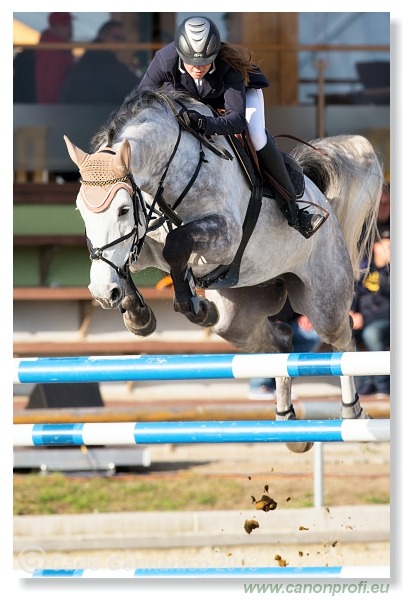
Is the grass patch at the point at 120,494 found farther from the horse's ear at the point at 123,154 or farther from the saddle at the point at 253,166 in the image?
the horse's ear at the point at 123,154

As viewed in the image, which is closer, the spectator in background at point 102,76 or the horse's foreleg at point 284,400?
the horse's foreleg at point 284,400

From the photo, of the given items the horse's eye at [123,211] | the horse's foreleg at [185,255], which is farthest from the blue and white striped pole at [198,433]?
the horse's eye at [123,211]

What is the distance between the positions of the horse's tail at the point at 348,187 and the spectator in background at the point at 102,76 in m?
2.79

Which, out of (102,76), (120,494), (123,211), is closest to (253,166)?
(123,211)

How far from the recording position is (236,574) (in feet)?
11.2

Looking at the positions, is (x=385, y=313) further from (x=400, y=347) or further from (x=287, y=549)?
(x=400, y=347)

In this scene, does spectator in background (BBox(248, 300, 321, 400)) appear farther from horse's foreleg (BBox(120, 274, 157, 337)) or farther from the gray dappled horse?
horse's foreleg (BBox(120, 274, 157, 337))

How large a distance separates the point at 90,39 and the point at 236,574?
4633 millimetres

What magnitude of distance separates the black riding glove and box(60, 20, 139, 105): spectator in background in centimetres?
372

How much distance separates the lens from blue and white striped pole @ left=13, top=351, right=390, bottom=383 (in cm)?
336

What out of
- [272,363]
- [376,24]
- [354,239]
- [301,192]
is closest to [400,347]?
[272,363]

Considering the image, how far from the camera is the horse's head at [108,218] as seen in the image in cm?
324

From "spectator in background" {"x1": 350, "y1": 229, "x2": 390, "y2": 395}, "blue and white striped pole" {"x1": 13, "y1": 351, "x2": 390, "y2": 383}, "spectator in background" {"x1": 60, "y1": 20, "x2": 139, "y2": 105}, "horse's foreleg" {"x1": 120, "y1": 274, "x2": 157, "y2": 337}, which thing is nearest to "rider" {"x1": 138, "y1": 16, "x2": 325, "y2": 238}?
"horse's foreleg" {"x1": 120, "y1": 274, "x2": 157, "y2": 337}

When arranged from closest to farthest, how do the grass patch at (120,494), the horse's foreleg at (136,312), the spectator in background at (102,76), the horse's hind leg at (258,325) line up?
the horse's foreleg at (136,312) → the horse's hind leg at (258,325) → the grass patch at (120,494) → the spectator in background at (102,76)
